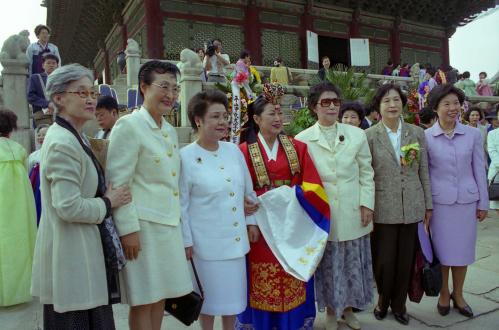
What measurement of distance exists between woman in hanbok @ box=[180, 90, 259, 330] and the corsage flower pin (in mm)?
1316

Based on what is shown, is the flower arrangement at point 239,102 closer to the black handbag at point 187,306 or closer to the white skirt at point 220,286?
the white skirt at point 220,286

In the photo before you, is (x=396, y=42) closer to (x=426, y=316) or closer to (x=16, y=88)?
(x=16, y=88)

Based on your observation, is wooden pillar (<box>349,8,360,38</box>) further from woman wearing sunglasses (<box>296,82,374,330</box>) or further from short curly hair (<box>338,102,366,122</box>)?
woman wearing sunglasses (<box>296,82,374,330</box>)

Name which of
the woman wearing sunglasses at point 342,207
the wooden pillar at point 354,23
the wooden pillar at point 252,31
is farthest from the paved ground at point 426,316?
the wooden pillar at point 354,23

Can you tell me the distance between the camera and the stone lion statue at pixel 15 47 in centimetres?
620

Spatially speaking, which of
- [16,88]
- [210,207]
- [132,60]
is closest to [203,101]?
[210,207]

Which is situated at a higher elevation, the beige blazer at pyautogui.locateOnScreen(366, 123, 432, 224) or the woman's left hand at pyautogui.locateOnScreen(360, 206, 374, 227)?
the beige blazer at pyautogui.locateOnScreen(366, 123, 432, 224)

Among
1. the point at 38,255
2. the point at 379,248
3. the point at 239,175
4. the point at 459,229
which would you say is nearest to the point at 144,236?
the point at 38,255

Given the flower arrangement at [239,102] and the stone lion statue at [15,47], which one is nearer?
the flower arrangement at [239,102]

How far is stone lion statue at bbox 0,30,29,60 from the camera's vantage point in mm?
6199

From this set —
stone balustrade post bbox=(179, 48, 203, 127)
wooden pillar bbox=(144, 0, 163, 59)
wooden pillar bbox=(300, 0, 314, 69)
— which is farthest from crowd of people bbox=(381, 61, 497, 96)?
wooden pillar bbox=(144, 0, 163, 59)

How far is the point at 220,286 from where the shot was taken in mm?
2463

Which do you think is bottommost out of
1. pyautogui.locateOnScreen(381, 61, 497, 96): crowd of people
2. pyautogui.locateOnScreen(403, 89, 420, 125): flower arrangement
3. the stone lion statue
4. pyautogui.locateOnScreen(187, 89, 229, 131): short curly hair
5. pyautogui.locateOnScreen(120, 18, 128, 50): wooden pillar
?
pyautogui.locateOnScreen(187, 89, 229, 131): short curly hair

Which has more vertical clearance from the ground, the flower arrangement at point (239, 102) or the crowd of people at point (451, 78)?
the crowd of people at point (451, 78)
